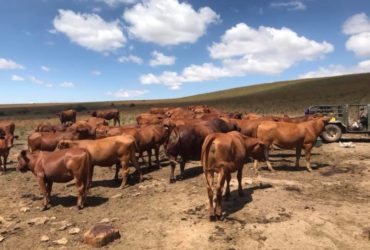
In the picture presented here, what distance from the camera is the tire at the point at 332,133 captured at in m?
19.6

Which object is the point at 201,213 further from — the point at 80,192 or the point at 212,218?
the point at 80,192

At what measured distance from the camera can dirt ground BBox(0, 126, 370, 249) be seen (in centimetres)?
759

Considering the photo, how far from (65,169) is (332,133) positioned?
14.3 metres

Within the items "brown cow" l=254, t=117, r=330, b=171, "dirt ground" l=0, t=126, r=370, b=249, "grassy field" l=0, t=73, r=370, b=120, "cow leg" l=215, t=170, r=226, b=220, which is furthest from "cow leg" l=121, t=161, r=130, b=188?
"grassy field" l=0, t=73, r=370, b=120

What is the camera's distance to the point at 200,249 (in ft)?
23.7

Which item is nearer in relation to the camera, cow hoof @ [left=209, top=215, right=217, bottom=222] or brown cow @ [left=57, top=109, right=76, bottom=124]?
cow hoof @ [left=209, top=215, right=217, bottom=222]

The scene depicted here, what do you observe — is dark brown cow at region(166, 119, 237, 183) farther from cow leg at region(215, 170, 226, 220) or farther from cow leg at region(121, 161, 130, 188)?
cow leg at region(215, 170, 226, 220)

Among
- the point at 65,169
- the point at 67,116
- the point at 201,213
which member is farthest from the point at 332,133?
the point at 67,116

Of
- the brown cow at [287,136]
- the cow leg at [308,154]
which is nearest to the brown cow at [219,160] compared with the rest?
the brown cow at [287,136]

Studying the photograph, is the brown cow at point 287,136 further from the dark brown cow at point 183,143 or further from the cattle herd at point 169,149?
the dark brown cow at point 183,143

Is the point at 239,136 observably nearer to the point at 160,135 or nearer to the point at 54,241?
the point at 54,241

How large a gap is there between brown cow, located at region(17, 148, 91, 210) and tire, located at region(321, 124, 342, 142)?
13.5 m

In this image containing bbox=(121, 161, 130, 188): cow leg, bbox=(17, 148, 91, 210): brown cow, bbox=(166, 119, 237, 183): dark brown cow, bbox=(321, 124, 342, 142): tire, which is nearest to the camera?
bbox=(17, 148, 91, 210): brown cow

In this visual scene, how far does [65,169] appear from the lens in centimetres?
984
